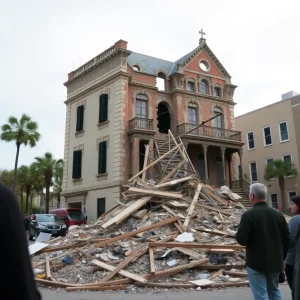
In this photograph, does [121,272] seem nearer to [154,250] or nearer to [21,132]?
[154,250]

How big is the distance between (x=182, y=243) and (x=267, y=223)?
5667 mm

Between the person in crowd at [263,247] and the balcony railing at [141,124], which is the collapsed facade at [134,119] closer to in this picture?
the balcony railing at [141,124]

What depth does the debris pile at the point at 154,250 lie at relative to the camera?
317 inches

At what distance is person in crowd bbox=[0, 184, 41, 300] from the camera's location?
125 cm

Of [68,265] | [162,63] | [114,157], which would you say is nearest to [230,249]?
[68,265]

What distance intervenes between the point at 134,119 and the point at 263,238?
2000 centimetres

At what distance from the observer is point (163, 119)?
28.7m

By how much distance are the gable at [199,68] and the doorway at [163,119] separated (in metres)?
3.80

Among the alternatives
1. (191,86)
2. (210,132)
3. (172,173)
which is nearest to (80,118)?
(191,86)

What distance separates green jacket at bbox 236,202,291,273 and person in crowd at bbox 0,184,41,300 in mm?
3321

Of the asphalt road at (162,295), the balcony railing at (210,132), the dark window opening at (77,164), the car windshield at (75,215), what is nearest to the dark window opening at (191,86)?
the balcony railing at (210,132)

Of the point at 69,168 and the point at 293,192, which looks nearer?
the point at 69,168

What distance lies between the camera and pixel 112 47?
25.6 m

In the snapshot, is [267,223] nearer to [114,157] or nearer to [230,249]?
[230,249]
